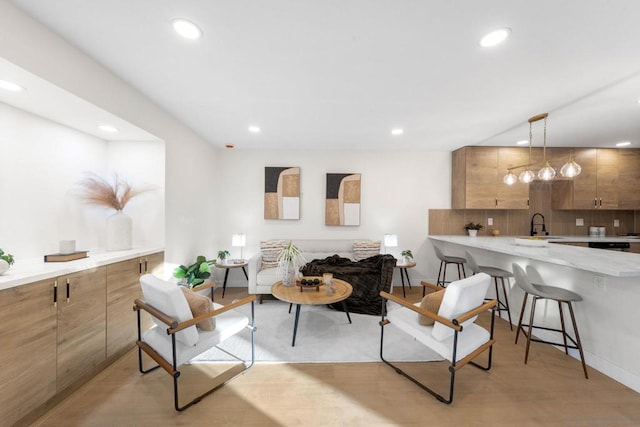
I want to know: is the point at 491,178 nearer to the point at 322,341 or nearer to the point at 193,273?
the point at 322,341

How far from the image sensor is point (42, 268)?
163 cm

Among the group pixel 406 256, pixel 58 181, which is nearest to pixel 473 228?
pixel 406 256

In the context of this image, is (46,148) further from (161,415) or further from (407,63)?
(407,63)

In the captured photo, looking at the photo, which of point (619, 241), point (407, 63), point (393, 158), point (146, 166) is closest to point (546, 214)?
point (619, 241)

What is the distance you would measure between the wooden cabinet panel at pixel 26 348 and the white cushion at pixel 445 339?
2.52 m

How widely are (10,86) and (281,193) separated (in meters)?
3.07

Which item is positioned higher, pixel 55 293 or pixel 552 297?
pixel 55 293

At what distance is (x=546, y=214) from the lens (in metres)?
→ 4.28

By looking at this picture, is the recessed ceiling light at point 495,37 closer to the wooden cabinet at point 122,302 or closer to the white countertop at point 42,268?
the white countertop at point 42,268

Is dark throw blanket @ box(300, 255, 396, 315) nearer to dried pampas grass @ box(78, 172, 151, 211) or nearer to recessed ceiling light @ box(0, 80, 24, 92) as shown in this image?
dried pampas grass @ box(78, 172, 151, 211)

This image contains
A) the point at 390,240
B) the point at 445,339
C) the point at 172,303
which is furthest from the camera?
the point at 390,240

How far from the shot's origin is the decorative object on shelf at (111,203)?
7.84 ft

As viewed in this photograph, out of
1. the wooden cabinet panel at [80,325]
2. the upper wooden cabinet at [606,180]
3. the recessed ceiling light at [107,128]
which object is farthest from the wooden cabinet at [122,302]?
the upper wooden cabinet at [606,180]

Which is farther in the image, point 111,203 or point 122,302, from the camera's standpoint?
point 111,203
